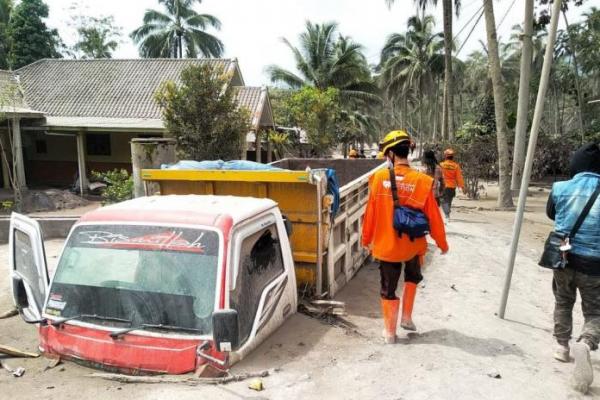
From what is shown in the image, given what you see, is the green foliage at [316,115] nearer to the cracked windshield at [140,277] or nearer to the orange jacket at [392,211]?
the orange jacket at [392,211]

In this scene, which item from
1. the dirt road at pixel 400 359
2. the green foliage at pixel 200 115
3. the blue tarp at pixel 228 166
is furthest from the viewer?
the green foliage at pixel 200 115

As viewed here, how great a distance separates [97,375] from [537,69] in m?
46.1

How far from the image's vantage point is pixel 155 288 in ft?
11.9

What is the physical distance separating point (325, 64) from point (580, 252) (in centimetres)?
2848

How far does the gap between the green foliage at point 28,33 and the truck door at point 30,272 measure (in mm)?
31611

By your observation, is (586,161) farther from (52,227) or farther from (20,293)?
(52,227)

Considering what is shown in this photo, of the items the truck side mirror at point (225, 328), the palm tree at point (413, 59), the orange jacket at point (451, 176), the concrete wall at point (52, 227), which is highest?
the palm tree at point (413, 59)

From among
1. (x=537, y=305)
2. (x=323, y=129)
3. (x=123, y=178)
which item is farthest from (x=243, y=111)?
(x=323, y=129)

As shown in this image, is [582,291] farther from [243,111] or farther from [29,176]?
[29,176]

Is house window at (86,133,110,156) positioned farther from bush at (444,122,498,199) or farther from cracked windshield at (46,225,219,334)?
cracked windshield at (46,225,219,334)

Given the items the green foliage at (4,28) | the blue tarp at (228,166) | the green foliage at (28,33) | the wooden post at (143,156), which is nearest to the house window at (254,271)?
the blue tarp at (228,166)

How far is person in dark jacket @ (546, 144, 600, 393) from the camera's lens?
4.01m

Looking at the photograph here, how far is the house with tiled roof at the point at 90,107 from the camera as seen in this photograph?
65.9 feet

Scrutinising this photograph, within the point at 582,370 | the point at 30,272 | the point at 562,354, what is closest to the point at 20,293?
the point at 30,272
